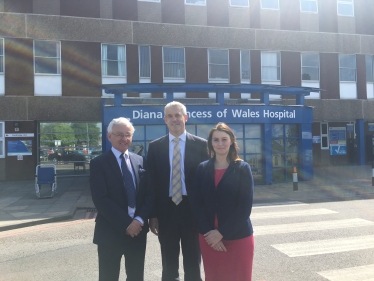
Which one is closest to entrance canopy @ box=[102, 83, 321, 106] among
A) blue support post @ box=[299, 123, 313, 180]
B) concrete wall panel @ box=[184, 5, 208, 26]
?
blue support post @ box=[299, 123, 313, 180]

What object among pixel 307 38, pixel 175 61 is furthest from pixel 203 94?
pixel 307 38

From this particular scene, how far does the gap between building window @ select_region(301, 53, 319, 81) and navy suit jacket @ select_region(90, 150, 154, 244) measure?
63.4 feet

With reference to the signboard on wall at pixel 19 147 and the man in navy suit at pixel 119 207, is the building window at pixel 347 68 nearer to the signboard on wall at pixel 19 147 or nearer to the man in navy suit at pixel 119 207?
the signboard on wall at pixel 19 147

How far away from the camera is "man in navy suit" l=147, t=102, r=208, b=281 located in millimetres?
3480

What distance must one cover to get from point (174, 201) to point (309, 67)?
64.2ft

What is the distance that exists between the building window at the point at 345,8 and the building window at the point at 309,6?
5.51 feet

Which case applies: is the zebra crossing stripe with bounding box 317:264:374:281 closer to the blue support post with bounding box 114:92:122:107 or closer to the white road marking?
the white road marking

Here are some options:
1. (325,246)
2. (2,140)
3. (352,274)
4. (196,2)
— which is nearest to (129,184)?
(352,274)

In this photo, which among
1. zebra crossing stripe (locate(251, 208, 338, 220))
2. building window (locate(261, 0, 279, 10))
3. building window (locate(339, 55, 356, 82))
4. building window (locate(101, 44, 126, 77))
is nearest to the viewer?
zebra crossing stripe (locate(251, 208, 338, 220))

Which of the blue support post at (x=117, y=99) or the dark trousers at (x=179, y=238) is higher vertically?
the blue support post at (x=117, y=99)

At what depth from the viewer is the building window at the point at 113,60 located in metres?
18.2

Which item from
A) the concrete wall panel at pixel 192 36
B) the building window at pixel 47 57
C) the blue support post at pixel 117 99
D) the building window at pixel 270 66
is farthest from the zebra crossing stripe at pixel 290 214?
the building window at pixel 47 57

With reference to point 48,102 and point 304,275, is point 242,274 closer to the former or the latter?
point 304,275

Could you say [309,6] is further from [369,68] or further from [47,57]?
[47,57]
